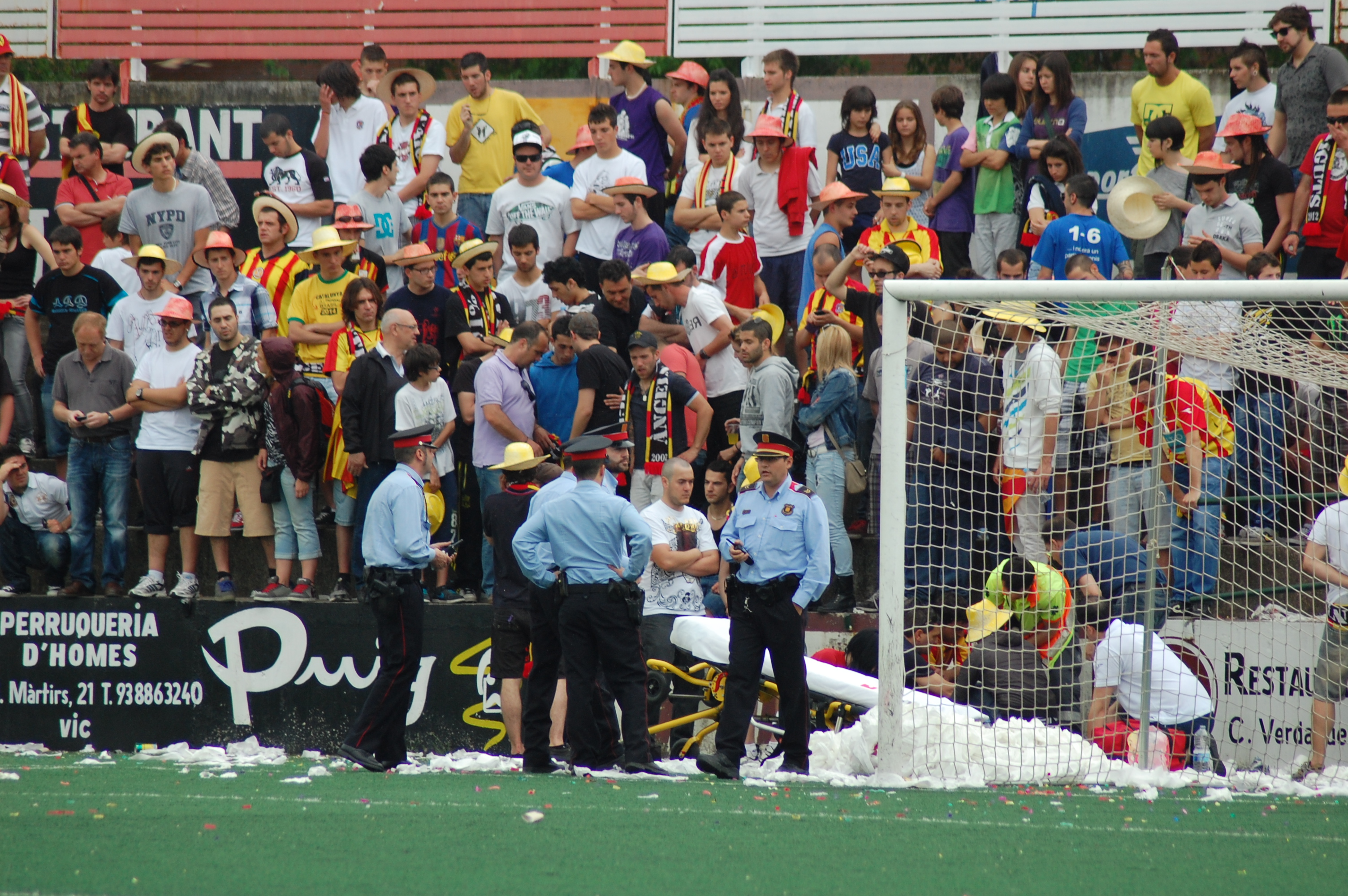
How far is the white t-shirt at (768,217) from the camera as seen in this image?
1124cm

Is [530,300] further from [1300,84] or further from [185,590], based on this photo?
[1300,84]

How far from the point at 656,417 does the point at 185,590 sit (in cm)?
362

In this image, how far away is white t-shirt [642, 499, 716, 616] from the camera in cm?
890

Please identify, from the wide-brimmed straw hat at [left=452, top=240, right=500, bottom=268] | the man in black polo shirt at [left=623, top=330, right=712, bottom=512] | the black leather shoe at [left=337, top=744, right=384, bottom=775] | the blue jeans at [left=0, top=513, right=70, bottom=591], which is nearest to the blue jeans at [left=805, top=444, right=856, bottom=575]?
the man in black polo shirt at [left=623, top=330, right=712, bottom=512]

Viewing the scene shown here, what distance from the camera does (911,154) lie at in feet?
38.6

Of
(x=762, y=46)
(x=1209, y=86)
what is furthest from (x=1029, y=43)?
(x=762, y=46)

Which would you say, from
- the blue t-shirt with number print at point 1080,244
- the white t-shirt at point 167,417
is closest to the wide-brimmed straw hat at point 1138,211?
the blue t-shirt with number print at point 1080,244

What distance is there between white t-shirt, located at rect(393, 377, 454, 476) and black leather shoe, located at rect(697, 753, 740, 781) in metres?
3.12

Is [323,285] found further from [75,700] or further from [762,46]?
[762,46]

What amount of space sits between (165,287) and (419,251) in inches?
85.0

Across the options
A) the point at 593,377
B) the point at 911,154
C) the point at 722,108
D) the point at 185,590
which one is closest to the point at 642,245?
the point at 722,108

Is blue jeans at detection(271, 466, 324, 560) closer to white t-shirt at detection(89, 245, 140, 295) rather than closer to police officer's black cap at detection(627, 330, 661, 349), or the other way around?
police officer's black cap at detection(627, 330, 661, 349)

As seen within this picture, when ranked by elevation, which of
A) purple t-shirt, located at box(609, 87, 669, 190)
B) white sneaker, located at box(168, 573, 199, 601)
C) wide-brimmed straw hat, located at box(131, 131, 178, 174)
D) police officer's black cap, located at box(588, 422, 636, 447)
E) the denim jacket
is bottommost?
white sneaker, located at box(168, 573, 199, 601)

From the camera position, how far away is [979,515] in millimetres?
8406
